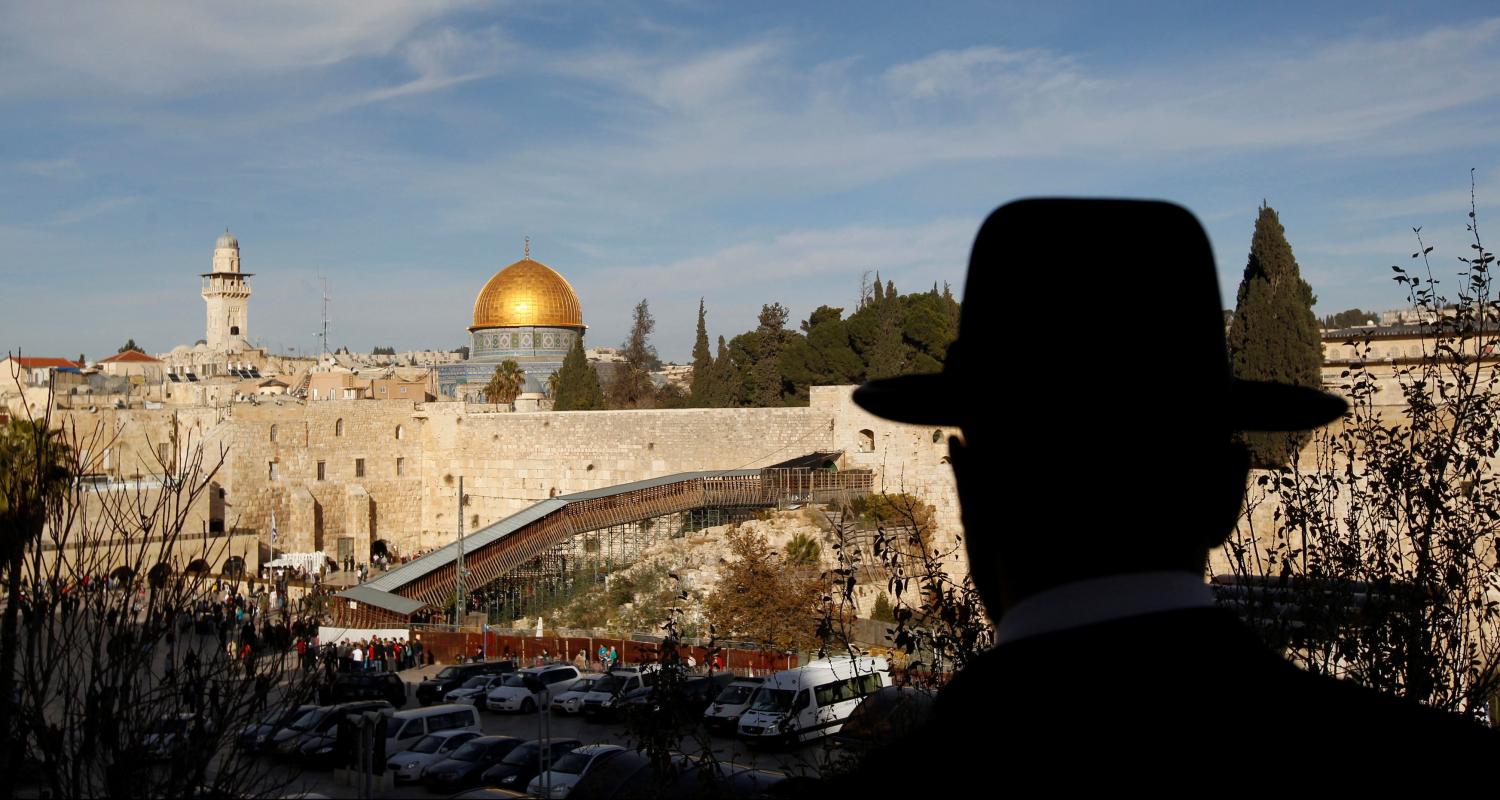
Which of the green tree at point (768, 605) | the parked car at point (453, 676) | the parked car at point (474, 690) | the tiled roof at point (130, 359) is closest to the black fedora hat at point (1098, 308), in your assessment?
the green tree at point (768, 605)

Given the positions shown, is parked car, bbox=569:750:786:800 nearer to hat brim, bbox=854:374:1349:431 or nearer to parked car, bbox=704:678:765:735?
parked car, bbox=704:678:765:735

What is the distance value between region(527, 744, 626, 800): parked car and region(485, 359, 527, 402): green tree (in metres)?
26.3

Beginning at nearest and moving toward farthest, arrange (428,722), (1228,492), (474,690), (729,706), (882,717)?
(1228,492) → (882,717) → (729,706) → (428,722) → (474,690)

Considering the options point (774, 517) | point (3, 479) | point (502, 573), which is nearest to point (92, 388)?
point (502, 573)

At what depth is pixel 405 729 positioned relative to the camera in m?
12.0

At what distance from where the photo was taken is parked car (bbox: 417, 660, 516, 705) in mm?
14789

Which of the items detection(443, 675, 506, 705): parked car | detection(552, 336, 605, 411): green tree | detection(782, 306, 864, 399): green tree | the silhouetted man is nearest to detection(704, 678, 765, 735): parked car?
detection(443, 675, 506, 705): parked car

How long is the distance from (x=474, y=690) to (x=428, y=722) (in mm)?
2517

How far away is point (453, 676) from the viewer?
50.9 feet

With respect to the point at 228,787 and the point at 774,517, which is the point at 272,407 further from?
the point at 228,787

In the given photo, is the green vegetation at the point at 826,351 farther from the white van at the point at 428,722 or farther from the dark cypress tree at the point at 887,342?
the white van at the point at 428,722

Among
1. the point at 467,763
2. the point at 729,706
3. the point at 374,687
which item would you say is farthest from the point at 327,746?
the point at 729,706

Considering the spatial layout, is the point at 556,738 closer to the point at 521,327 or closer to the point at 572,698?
the point at 572,698

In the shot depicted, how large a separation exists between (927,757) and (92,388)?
128ft
